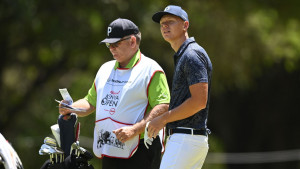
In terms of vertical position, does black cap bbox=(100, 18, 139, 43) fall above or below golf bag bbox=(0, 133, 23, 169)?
above

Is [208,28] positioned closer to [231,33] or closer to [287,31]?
[231,33]

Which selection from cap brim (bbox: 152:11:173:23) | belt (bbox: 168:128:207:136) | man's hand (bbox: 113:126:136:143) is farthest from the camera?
man's hand (bbox: 113:126:136:143)

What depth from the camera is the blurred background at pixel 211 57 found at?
12430 millimetres

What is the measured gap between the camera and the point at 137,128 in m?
4.76

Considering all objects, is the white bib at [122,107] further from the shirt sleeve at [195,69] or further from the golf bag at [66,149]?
the shirt sleeve at [195,69]

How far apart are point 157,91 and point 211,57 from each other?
8.25 m

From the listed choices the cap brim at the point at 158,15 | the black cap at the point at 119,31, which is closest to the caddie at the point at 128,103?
the black cap at the point at 119,31

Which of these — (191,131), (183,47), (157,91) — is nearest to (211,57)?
(157,91)

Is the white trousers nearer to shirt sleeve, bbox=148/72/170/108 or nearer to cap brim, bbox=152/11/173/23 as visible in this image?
shirt sleeve, bbox=148/72/170/108

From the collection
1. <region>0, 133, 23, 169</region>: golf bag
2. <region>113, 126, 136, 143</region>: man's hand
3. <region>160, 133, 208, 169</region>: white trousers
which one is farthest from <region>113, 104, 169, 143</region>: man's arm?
<region>0, 133, 23, 169</region>: golf bag

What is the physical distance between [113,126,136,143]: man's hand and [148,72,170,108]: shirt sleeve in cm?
29

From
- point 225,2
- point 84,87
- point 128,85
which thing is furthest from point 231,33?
point 128,85

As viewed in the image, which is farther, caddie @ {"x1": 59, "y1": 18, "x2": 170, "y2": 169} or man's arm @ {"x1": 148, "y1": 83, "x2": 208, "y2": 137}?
caddie @ {"x1": 59, "y1": 18, "x2": 170, "y2": 169}

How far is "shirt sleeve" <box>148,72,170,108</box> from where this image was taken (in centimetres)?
486
